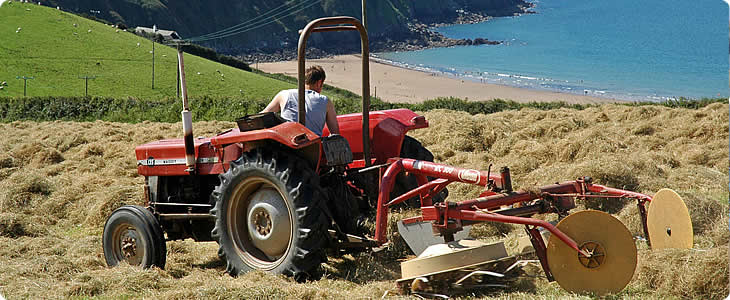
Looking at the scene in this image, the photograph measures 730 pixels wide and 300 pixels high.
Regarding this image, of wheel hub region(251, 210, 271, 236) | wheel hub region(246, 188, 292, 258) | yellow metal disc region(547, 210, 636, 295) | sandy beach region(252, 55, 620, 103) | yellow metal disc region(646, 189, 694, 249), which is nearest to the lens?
yellow metal disc region(547, 210, 636, 295)

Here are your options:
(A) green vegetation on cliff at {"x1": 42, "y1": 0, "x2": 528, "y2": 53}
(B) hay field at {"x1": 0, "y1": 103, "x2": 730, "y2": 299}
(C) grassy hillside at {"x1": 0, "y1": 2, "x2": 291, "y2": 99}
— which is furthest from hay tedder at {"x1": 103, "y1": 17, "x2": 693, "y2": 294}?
(A) green vegetation on cliff at {"x1": 42, "y1": 0, "x2": 528, "y2": 53}

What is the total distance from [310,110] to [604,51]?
269 feet

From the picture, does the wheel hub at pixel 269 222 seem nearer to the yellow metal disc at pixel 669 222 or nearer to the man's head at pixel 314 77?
the man's head at pixel 314 77

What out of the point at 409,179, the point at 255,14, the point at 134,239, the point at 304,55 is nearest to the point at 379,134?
the point at 409,179

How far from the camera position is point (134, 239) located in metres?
5.98

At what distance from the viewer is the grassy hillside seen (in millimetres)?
42656

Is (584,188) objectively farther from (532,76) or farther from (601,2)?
(601,2)

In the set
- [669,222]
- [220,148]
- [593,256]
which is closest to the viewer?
[593,256]

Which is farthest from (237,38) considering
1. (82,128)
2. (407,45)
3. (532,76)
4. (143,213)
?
(143,213)

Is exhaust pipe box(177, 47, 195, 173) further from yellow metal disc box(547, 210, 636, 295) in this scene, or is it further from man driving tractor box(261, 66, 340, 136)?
yellow metal disc box(547, 210, 636, 295)

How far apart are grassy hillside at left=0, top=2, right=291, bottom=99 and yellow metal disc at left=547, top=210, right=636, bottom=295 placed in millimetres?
37593

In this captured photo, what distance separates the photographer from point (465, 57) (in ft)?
251

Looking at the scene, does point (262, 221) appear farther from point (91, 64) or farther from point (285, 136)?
point (91, 64)

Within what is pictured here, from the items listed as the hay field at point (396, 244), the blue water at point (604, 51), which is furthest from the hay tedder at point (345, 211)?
the blue water at point (604, 51)
